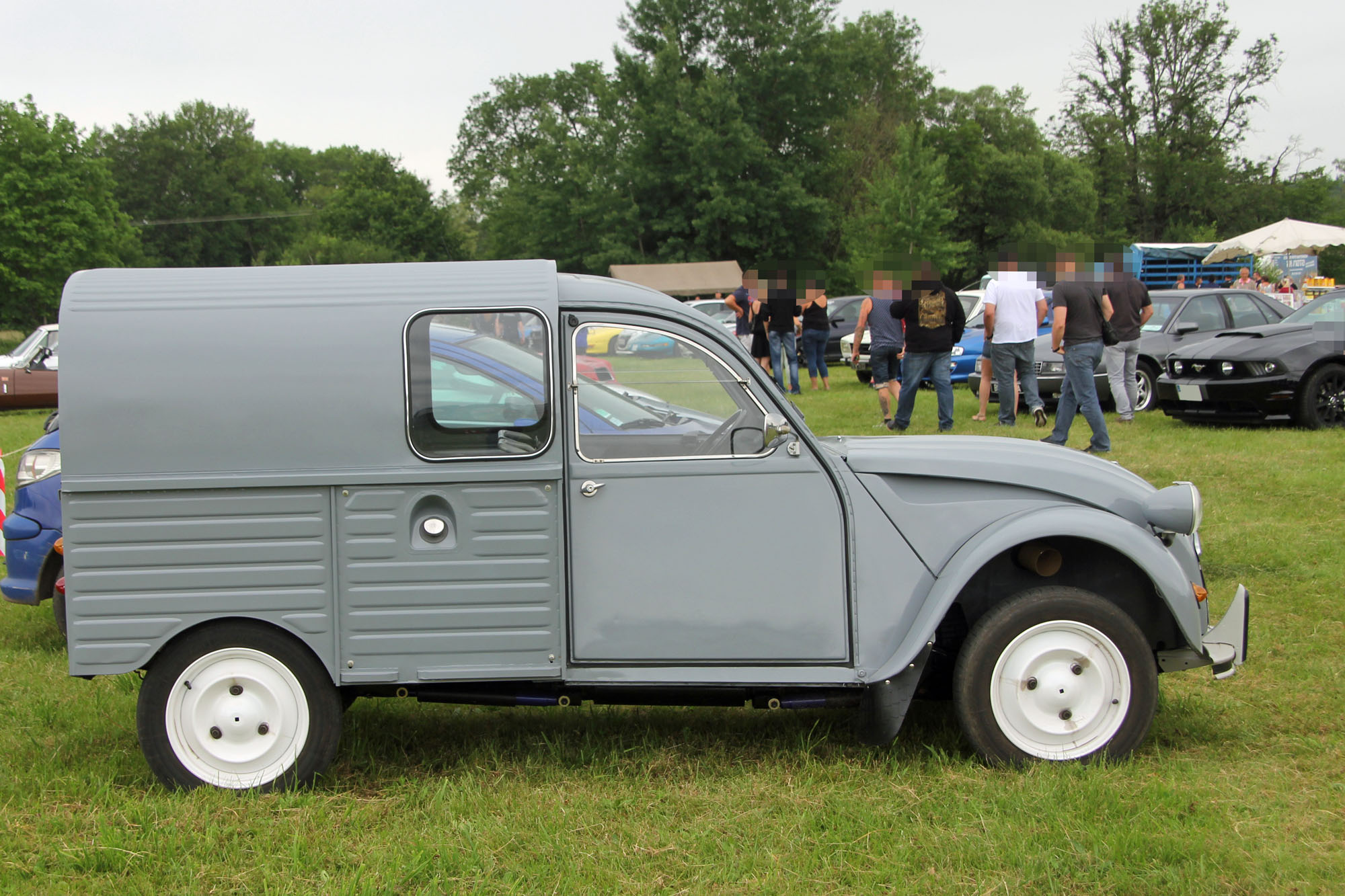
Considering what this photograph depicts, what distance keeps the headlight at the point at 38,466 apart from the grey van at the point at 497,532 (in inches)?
117

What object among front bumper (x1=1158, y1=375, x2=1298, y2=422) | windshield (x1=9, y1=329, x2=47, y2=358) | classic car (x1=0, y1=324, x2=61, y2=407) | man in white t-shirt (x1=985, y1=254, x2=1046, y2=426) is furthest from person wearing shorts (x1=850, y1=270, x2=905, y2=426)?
windshield (x1=9, y1=329, x2=47, y2=358)

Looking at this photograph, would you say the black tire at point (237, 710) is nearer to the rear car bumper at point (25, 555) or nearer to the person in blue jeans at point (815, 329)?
the rear car bumper at point (25, 555)

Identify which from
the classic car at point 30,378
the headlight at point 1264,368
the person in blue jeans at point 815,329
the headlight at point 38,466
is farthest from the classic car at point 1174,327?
the classic car at point 30,378

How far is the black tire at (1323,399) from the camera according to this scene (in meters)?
11.8

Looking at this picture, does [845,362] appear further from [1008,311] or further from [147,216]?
[147,216]

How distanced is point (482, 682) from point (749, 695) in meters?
1.02

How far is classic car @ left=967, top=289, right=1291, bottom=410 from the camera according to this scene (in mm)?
14164

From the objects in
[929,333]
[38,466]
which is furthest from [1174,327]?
[38,466]

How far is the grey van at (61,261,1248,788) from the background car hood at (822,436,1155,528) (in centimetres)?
2

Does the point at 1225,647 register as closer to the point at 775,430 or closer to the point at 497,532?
the point at 775,430

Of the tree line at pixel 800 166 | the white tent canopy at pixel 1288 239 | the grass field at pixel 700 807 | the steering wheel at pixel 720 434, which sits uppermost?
the tree line at pixel 800 166

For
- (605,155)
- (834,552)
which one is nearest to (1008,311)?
(834,552)

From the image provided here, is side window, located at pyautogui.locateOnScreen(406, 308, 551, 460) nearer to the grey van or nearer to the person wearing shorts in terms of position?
the grey van

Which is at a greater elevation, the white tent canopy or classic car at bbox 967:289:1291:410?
the white tent canopy
